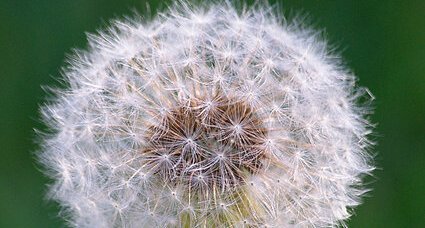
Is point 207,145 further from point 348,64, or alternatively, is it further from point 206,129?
point 348,64

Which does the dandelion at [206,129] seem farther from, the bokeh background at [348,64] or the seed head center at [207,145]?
the bokeh background at [348,64]

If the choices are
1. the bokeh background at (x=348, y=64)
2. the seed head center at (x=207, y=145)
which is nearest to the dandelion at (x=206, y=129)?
the seed head center at (x=207, y=145)

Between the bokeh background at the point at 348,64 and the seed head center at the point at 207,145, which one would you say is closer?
the seed head center at the point at 207,145

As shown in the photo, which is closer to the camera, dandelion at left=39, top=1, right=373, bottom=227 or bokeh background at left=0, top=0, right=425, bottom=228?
dandelion at left=39, top=1, right=373, bottom=227

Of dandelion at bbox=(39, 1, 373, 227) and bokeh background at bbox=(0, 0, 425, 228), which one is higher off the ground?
bokeh background at bbox=(0, 0, 425, 228)

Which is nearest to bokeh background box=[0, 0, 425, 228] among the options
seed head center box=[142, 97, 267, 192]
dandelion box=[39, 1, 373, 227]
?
dandelion box=[39, 1, 373, 227]

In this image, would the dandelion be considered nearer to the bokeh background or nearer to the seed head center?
the seed head center
